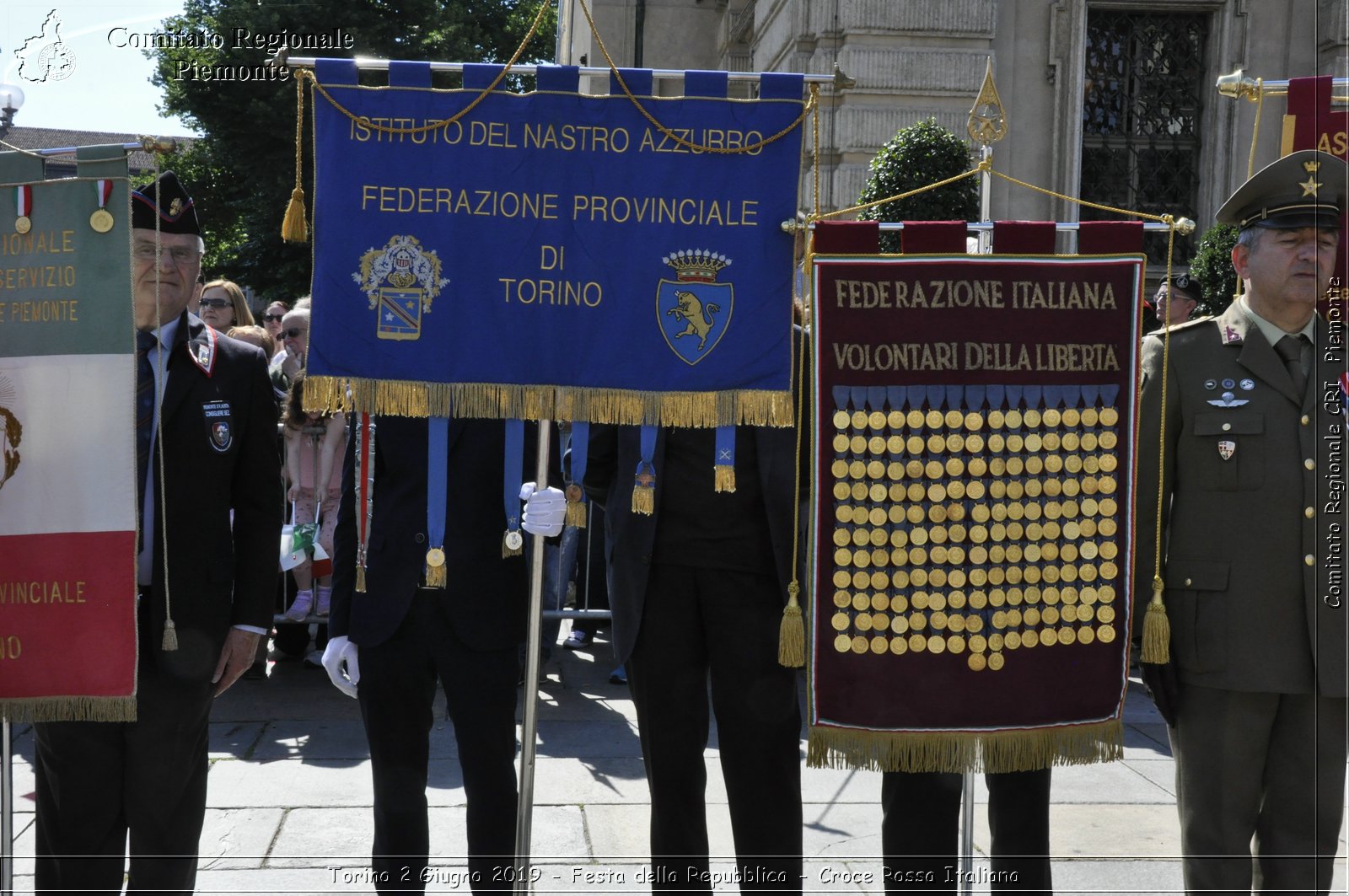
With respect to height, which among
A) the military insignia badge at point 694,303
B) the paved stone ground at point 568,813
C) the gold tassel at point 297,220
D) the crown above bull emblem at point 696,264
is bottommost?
the paved stone ground at point 568,813

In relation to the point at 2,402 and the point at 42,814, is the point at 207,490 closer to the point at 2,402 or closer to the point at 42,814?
the point at 2,402

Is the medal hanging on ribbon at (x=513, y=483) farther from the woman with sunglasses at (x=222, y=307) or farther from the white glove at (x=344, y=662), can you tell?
the woman with sunglasses at (x=222, y=307)

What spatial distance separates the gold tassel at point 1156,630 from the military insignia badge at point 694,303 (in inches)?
55.8

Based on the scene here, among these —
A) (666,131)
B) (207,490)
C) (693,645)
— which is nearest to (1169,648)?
(693,645)

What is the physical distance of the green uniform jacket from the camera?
343 cm

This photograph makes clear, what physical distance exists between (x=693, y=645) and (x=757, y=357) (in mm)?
903

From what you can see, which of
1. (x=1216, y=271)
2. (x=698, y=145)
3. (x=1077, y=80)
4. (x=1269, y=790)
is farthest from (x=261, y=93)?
(x=1269, y=790)

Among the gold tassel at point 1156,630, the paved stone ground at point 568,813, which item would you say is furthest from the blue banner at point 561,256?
Answer: the paved stone ground at point 568,813

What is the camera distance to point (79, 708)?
10.9ft

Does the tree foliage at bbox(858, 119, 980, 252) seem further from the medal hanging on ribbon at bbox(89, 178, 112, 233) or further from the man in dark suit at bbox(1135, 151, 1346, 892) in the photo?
the medal hanging on ribbon at bbox(89, 178, 112, 233)

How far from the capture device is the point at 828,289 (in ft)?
11.1

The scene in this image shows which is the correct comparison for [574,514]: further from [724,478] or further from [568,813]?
[568,813]

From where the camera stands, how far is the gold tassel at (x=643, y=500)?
348 centimetres

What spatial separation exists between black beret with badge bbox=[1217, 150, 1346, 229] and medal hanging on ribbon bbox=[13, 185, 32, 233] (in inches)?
130
